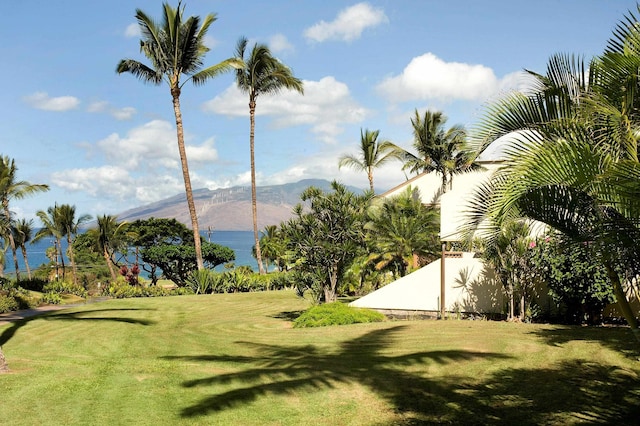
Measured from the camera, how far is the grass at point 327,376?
282 inches

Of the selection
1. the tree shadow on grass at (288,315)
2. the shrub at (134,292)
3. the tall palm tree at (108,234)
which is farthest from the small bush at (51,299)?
the tall palm tree at (108,234)

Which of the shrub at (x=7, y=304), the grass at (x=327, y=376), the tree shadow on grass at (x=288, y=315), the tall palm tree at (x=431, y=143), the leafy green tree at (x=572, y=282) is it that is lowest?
the grass at (x=327, y=376)

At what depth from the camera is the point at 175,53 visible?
27.7 metres

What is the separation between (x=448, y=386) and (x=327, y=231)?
28.7 feet

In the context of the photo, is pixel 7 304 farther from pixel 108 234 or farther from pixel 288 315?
pixel 108 234

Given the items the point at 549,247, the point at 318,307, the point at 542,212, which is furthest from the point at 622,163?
the point at 318,307

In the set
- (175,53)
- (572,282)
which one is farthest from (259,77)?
(572,282)

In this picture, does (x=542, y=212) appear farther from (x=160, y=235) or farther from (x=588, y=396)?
(x=160, y=235)

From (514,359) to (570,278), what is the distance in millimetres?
4616

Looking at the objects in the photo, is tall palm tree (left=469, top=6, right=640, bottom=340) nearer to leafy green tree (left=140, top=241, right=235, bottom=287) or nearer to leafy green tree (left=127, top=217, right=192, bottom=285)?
leafy green tree (left=140, top=241, right=235, bottom=287)

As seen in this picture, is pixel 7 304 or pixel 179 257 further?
pixel 179 257

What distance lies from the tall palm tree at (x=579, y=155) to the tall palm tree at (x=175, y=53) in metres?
22.0

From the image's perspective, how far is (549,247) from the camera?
13523 millimetres

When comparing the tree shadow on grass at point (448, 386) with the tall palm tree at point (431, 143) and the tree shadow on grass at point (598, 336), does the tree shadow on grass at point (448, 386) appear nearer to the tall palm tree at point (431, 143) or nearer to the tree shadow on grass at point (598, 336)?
the tree shadow on grass at point (598, 336)
